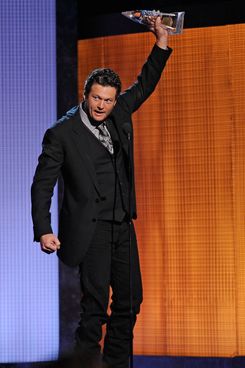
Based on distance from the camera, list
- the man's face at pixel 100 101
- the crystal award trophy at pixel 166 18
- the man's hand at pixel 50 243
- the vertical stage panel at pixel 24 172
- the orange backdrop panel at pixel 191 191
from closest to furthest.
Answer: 1. the man's hand at pixel 50 243
2. the man's face at pixel 100 101
3. the crystal award trophy at pixel 166 18
4. the orange backdrop panel at pixel 191 191
5. the vertical stage panel at pixel 24 172

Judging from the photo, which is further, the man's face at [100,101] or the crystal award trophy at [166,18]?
the crystal award trophy at [166,18]

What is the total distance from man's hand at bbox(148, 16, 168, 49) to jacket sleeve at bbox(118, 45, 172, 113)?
1.2 inches

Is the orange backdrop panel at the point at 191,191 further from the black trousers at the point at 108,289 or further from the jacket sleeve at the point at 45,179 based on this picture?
the jacket sleeve at the point at 45,179

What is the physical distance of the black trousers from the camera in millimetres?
2979

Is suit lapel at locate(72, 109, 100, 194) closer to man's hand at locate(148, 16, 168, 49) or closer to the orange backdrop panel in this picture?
man's hand at locate(148, 16, 168, 49)

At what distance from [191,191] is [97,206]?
3.91 ft

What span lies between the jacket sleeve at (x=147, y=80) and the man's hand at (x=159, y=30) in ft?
0.10

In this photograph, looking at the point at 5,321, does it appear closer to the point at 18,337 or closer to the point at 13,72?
the point at 18,337

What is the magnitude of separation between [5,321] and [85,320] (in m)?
1.27

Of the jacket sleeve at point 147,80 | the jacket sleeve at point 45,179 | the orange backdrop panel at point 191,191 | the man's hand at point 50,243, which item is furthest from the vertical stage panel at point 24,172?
the man's hand at point 50,243

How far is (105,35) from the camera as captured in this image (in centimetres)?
414

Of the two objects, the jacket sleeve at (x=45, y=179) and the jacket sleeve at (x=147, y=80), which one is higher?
the jacket sleeve at (x=147, y=80)

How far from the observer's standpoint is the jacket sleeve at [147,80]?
10.3 ft

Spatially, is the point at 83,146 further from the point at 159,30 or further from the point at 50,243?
the point at 159,30
